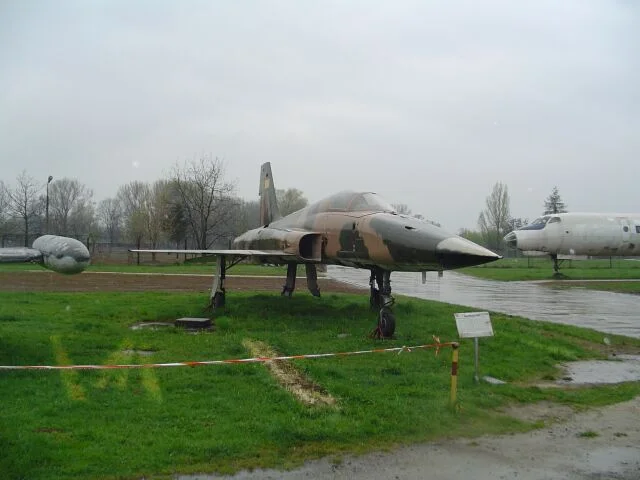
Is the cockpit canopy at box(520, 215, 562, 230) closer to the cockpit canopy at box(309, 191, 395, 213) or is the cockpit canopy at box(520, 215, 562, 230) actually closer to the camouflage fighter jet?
the camouflage fighter jet

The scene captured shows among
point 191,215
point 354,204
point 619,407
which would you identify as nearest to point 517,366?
point 619,407

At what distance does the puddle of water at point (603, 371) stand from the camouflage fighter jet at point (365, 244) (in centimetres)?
226

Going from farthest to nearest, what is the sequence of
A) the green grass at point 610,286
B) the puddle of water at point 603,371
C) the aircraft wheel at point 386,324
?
the green grass at point 610,286 < the aircraft wheel at point 386,324 < the puddle of water at point 603,371

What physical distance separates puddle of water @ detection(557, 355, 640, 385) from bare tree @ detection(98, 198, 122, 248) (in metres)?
66.1

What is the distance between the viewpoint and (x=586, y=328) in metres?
13.5

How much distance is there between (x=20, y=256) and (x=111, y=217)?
66822mm

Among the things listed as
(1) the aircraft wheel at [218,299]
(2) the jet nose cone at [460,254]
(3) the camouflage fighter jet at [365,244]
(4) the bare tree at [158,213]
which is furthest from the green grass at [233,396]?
(4) the bare tree at [158,213]

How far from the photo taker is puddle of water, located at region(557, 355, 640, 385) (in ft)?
27.3

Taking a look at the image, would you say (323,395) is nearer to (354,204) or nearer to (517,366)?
(517,366)

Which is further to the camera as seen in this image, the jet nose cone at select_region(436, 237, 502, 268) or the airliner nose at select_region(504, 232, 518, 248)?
the airliner nose at select_region(504, 232, 518, 248)

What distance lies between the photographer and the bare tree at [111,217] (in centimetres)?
7019

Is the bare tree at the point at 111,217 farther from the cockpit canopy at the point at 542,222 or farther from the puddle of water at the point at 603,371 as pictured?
the puddle of water at the point at 603,371

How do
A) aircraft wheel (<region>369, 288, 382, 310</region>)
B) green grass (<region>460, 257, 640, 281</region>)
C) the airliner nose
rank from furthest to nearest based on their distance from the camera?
green grass (<region>460, 257, 640, 281</region>)
the airliner nose
aircraft wheel (<region>369, 288, 382, 310</region>)

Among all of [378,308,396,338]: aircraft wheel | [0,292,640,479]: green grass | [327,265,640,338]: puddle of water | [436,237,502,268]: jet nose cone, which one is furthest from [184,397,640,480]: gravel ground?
[327,265,640,338]: puddle of water
